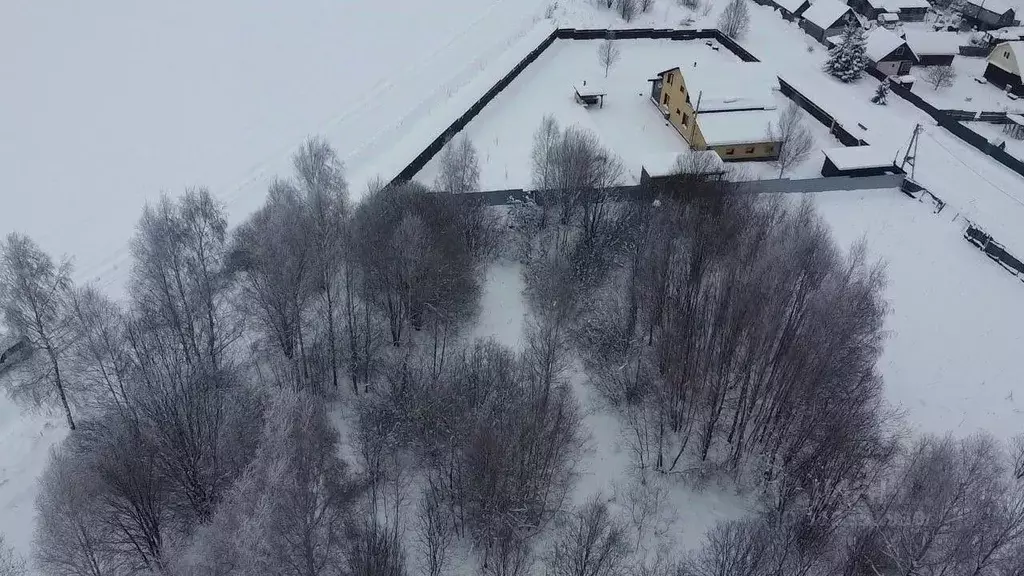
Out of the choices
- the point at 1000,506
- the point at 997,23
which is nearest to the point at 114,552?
the point at 1000,506

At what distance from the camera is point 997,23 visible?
213ft

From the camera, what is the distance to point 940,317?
32.1 m

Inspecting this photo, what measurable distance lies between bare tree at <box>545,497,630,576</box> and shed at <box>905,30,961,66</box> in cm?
5362

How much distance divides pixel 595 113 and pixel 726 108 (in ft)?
30.4

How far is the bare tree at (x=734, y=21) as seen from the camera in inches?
2425

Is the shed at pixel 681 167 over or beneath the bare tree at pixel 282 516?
over

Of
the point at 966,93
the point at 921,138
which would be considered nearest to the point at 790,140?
the point at 921,138

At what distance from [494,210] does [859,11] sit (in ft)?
176

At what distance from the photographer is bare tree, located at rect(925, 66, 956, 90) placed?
181 ft

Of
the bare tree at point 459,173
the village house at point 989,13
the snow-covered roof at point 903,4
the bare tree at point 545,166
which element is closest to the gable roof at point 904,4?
the snow-covered roof at point 903,4

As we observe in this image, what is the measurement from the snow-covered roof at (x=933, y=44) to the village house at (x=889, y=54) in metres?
1.66

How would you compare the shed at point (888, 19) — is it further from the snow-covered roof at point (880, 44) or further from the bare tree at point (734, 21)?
the bare tree at point (734, 21)

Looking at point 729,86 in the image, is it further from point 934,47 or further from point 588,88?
point 934,47

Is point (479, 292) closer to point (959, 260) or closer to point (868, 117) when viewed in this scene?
point (959, 260)
